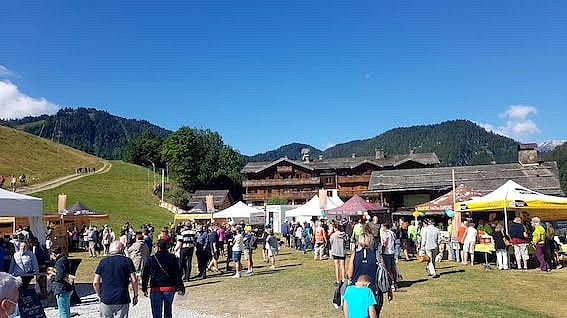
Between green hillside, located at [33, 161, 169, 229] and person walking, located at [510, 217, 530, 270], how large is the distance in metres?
34.4

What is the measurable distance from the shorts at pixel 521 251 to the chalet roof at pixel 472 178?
22154mm

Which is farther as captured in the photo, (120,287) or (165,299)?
(165,299)

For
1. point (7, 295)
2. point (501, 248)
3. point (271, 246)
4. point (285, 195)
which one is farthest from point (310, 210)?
point (285, 195)

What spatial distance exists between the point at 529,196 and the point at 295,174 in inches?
1900

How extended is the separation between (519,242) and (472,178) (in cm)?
2504

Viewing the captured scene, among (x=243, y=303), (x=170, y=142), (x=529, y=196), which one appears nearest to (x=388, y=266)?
(x=243, y=303)

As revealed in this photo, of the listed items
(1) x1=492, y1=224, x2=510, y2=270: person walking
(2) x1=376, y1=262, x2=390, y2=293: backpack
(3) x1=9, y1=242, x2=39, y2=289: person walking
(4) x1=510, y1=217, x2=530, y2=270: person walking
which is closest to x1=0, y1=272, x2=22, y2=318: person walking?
(2) x1=376, y1=262, x2=390, y2=293: backpack

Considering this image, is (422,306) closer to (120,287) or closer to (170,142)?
(120,287)

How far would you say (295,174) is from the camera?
2562 inches

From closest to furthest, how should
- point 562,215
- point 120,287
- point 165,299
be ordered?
point 120,287 < point 165,299 < point 562,215

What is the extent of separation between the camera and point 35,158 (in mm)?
70562

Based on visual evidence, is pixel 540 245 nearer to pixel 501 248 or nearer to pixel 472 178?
pixel 501 248

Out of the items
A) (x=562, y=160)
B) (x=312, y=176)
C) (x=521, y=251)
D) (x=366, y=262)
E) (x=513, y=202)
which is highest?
(x=562, y=160)

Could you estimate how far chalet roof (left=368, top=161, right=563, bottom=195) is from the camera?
3772 centimetres
